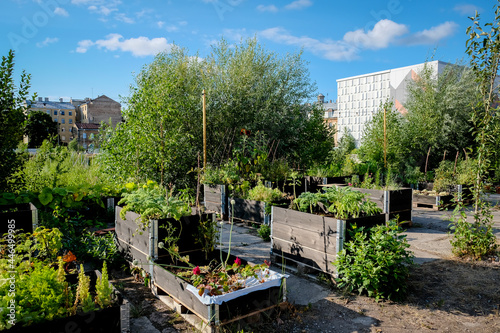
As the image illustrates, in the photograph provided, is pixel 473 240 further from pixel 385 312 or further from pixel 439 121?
pixel 439 121

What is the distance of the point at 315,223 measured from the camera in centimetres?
397

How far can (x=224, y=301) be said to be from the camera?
2.67 meters

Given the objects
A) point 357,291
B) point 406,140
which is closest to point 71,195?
point 357,291

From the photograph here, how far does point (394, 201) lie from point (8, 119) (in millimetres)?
6676

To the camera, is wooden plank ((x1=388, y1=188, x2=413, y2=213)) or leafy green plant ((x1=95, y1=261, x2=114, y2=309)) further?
wooden plank ((x1=388, y1=188, x2=413, y2=213))

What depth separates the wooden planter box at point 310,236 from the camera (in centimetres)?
375

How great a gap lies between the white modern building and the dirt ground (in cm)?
2651

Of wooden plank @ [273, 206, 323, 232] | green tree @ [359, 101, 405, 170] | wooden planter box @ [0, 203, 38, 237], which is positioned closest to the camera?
wooden planter box @ [0, 203, 38, 237]

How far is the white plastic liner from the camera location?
2.62 m

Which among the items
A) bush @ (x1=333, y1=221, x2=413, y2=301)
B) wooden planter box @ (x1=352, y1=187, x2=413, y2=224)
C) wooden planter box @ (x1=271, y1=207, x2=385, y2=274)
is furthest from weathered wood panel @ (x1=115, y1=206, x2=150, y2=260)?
wooden planter box @ (x1=352, y1=187, x2=413, y2=224)

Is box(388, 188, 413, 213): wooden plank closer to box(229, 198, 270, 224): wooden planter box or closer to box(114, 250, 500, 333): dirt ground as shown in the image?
box(229, 198, 270, 224): wooden planter box

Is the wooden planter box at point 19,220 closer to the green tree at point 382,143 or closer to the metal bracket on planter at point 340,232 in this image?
the metal bracket on planter at point 340,232

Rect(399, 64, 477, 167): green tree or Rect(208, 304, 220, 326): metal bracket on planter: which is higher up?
Rect(399, 64, 477, 167): green tree

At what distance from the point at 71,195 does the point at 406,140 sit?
11902 millimetres
